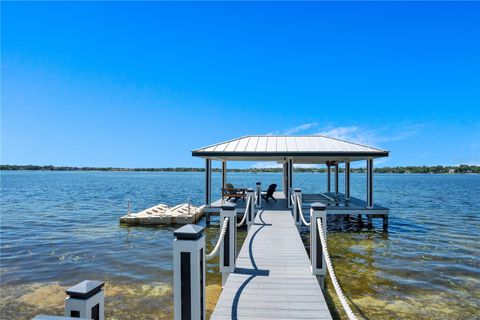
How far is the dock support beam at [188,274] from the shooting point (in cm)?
353

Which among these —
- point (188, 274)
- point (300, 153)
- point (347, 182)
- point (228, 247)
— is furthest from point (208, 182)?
point (188, 274)

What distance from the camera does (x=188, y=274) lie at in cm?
355

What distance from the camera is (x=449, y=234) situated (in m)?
14.5

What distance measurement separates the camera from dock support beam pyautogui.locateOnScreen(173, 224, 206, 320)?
3527 millimetres

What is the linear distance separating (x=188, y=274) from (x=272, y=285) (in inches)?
93.1

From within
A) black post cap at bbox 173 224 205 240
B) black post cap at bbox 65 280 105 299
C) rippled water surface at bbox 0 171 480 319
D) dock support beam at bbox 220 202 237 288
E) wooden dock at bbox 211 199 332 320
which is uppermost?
black post cap at bbox 173 224 205 240

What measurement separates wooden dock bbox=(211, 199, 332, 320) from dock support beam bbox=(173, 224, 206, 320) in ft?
2.89

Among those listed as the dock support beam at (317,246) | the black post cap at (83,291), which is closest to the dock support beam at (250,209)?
the dock support beam at (317,246)

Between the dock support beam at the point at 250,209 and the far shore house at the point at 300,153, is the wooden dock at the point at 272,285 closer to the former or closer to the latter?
the dock support beam at the point at 250,209

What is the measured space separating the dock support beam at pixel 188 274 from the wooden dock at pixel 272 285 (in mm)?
881

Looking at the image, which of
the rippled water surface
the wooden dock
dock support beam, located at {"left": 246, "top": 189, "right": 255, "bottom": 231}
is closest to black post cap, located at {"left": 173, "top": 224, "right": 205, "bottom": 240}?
the wooden dock

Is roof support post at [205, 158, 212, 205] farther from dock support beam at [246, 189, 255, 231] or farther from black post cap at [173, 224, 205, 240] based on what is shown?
black post cap at [173, 224, 205, 240]

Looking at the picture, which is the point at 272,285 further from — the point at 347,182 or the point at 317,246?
the point at 347,182

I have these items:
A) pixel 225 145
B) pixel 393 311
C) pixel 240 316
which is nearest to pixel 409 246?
pixel 393 311
